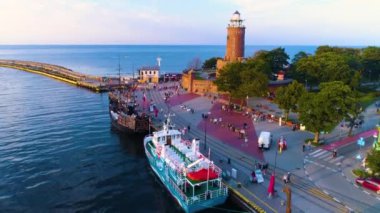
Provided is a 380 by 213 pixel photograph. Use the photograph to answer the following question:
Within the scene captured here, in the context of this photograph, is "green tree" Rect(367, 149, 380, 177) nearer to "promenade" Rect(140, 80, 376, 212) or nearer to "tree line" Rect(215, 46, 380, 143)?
"promenade" Rect(140, 80, 376, 212)

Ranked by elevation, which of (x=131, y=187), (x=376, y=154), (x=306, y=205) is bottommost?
(x=131, y=187)

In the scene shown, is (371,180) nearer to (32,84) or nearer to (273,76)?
(273,76)

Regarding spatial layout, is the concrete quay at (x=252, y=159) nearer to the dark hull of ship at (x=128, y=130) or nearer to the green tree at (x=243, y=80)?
the dark hull of ship at (x=128, y=130)

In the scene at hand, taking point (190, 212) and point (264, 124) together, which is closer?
point (190, 212)

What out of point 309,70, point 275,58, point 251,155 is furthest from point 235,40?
point 251,155

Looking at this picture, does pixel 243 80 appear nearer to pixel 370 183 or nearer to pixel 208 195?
pixel 370 183

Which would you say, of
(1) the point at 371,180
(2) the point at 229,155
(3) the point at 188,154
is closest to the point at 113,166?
(3) the point at 188,154
